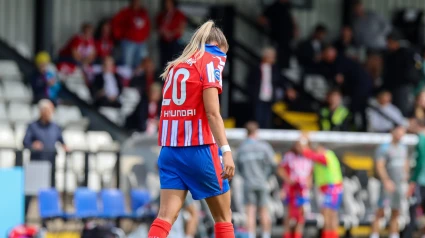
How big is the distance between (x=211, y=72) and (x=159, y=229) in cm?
128

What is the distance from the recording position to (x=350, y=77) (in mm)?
22359

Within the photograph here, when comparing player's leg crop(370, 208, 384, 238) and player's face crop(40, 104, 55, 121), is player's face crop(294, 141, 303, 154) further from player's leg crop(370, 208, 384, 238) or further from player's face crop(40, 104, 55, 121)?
player's face crop(40, 104, 55, 121)

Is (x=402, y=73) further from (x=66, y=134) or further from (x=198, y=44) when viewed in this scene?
(x=198, y=44)

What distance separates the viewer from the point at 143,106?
61.9ft

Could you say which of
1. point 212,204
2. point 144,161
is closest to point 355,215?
point 144,161

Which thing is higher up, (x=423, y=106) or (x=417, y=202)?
(x=423, y=106)

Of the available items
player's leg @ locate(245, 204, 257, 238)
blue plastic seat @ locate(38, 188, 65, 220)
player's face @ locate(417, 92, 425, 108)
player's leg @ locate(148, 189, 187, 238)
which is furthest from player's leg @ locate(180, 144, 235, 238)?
player's face @ locate(417, 92, 425, 108)

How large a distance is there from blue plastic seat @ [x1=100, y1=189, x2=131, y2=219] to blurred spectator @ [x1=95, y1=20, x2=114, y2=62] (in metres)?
5.27

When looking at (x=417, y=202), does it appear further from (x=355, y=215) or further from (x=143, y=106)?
(x=143, y=106)

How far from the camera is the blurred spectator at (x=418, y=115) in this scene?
64.7 feet

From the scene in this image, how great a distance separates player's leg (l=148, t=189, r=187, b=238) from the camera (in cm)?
859

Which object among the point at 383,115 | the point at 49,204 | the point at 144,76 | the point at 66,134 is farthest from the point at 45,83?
the point at 383,115

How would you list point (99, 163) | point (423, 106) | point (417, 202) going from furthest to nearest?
point (423, 106)
point (417, 202)
point (99, 163)

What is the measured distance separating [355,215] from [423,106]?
123 inches
